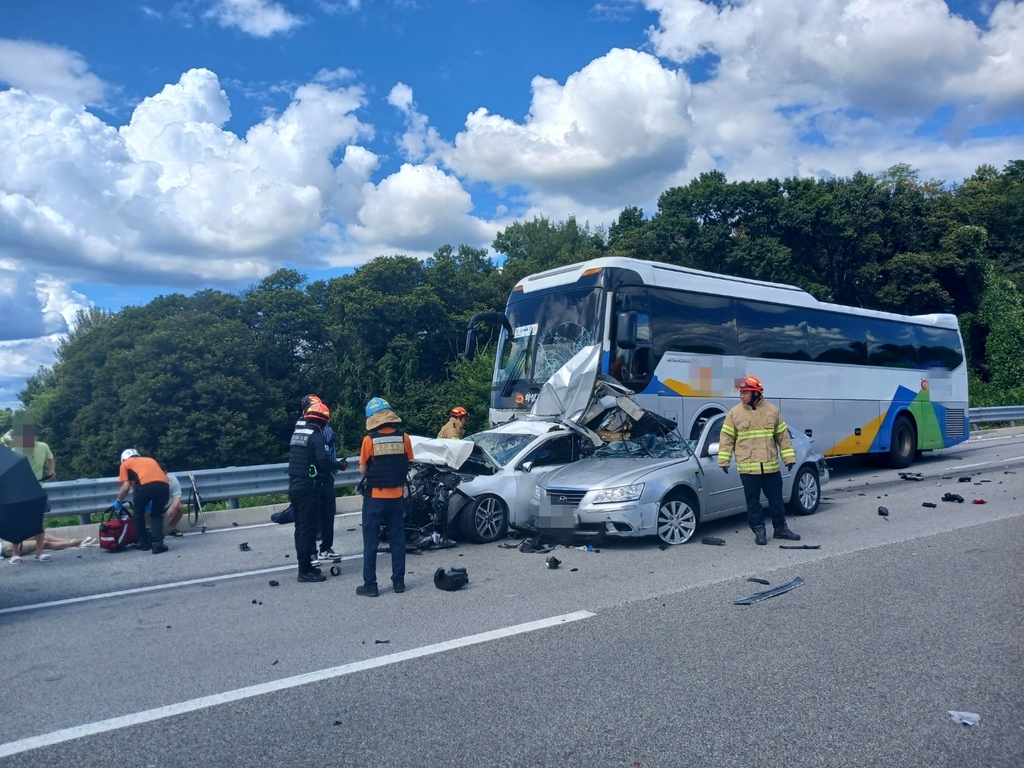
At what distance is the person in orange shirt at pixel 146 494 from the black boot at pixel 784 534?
7.43 meters

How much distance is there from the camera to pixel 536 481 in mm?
10117

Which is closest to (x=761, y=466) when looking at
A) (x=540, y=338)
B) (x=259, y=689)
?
(x=540, y=338)

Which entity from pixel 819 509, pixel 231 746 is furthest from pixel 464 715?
pixel 819 509

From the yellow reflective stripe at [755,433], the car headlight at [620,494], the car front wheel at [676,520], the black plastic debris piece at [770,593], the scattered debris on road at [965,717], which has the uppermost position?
the yellow reflective stripe at [755,433]

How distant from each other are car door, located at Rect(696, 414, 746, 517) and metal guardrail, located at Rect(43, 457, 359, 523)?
6496mm

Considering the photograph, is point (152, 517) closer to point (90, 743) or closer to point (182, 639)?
point (182, 639)

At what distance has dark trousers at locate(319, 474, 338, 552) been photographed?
8.56m

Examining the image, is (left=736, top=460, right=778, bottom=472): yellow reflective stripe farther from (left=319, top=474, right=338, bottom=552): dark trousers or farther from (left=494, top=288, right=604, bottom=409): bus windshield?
(left=319, top=474, right=338, bottom=552): dark trousers

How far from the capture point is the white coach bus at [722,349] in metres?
12.3

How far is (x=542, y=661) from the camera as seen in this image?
5238mm

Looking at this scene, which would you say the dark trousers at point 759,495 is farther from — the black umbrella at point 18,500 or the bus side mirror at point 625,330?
the black umbrella at point 18,500

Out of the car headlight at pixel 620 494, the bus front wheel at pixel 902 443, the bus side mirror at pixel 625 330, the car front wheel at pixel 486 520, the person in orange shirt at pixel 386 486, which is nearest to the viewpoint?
the person in orange shirt at pixel 386 486

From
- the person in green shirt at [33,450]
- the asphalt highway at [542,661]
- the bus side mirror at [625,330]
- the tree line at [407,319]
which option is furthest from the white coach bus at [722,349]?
the tree line at [407,319]

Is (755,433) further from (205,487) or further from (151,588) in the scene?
(205,487)
